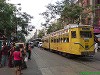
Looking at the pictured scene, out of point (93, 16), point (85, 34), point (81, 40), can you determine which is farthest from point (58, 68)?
point (93, 16)

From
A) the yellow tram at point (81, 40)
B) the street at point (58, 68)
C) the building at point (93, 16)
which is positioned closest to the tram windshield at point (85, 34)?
the yellow tram at point (81, 40)

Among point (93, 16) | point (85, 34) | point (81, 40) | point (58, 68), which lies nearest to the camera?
point (58, 68)

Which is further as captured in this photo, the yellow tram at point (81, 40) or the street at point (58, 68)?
the yellow tram at point (81, 40)

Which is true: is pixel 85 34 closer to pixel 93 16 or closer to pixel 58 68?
pixel 58 68

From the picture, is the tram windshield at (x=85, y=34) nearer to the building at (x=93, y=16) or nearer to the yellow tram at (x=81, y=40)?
the yellow tram at (x=81, y=40)

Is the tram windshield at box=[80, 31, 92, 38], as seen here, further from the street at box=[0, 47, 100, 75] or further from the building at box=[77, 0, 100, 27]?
the building at box=[77, 0, 100, 27]

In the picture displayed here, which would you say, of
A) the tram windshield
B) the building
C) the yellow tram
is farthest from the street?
the building

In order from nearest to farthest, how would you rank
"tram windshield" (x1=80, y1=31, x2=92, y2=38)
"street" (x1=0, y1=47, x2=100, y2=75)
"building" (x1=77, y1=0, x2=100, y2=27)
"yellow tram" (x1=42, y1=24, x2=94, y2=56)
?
"street" (x1=0, y1=47, x2=100, y2=75) → "yellow tram" (x1=42, y1=24, x2=94, y2=56) → "tram windshield" (x1=80, y1=31, x2=92, y2=38) → "building" (x1=77, y1=0, x2=100, y2=27)

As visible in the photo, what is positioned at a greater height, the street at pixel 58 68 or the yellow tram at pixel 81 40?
the yellow tram at pixel 81 40

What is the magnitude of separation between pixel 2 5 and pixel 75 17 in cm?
1894

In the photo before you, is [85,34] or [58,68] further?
[85,34]

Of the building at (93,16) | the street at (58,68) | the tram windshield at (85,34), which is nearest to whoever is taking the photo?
the street at (58,68)

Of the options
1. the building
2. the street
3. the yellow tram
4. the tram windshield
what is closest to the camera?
the street

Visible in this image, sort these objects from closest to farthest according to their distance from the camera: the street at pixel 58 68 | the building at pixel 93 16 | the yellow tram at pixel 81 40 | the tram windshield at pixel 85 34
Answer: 1. the street at pixel 58 68
2. the yellow tram at pixel 81 40
3. the tram windshield at pixel 85 34
4. the building at pixel 93 16
